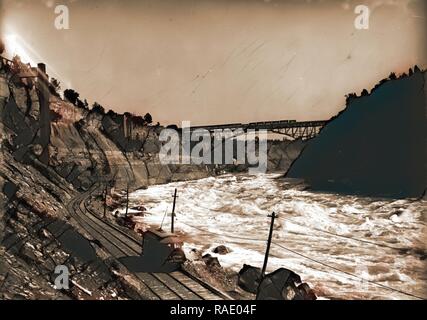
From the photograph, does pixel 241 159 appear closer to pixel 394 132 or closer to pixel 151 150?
pixel 151 150

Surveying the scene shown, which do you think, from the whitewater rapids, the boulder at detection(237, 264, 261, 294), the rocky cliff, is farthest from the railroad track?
the whitewater rapids

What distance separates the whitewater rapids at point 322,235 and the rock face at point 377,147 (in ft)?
18.3

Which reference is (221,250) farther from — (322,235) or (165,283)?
(322,235)

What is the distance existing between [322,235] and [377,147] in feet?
110

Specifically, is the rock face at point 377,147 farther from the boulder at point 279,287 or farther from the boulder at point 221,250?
the boulder at point 279,287

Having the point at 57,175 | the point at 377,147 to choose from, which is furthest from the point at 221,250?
the point at 377,147

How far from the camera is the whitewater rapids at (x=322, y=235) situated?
23.2 m

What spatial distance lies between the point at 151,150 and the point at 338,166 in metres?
48.3

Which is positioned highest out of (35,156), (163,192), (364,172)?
(35,156)

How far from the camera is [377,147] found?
62.8 m
